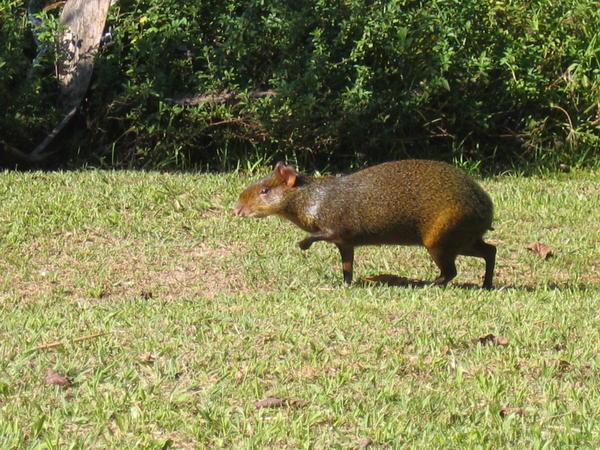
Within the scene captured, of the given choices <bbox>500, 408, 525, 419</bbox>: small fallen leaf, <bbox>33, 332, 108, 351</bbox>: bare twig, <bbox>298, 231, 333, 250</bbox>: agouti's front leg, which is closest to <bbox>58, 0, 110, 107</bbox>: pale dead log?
<bbox>298, 231, 333, 250</bbox>: agouti's front leg

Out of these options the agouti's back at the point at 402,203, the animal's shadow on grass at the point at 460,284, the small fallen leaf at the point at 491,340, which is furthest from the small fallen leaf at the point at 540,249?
the small fallen leaf at the point at 491,340

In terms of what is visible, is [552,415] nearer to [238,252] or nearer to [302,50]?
[238,252]

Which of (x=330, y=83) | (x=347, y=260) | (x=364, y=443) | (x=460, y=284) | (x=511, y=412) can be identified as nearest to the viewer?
(x=364, y=443)

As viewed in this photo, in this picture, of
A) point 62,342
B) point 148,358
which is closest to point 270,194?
point 62,342

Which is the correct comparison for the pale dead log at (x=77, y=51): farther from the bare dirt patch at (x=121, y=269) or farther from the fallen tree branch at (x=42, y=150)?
the bare dirt patch at (x=121, y=269)

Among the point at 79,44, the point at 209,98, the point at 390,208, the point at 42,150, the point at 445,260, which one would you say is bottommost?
the point at 42,150

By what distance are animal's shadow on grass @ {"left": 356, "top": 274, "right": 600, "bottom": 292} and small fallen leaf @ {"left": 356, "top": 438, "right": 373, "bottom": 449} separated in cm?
286

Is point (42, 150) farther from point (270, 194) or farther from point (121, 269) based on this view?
point (270, 194)

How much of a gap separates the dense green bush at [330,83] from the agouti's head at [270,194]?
294 cm

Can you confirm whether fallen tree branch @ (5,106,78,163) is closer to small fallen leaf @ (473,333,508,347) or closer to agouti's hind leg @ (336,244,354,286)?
agouti's hind leg @ (336,244,354,286)

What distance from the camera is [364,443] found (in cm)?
489

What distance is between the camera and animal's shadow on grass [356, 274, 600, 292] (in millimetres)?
7832

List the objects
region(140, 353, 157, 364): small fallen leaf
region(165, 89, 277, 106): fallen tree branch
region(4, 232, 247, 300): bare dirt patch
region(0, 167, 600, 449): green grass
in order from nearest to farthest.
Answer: region(0, 167, 600, 449): green grass, region(140, 353, 157, 364): small fallen leaf, region(4, 232, 247, 300): bare dirt patch, region(165, 89, 277, 106): fallen tree branch

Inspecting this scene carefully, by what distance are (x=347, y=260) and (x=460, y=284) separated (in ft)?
2.67
